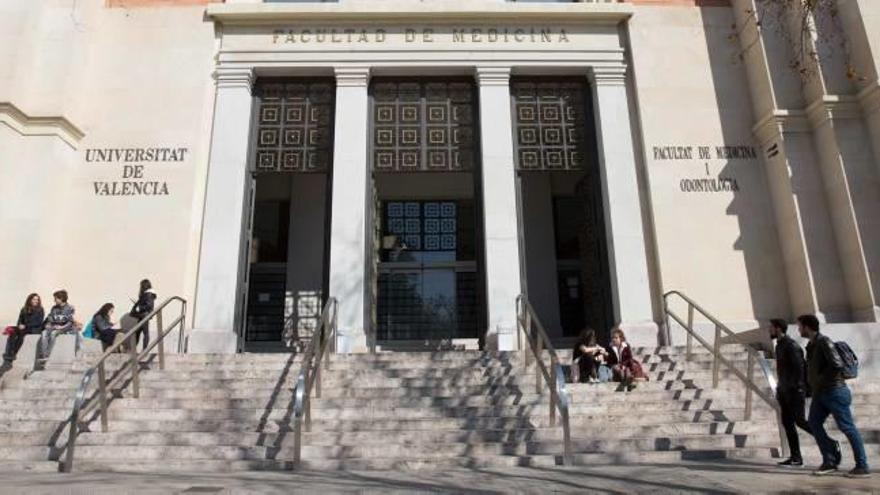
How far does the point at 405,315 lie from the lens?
16312mm

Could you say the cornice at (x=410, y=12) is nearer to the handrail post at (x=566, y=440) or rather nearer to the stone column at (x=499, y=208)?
the stone column at (x=499, y=208)

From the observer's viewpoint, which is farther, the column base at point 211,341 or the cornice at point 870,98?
the column base at point 211,341

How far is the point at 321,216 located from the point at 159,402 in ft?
31.5

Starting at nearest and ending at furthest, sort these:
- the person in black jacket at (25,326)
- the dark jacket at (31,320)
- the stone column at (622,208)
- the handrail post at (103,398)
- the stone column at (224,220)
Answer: the handrail post at (103,398)
the person in black jacket at (25,326)
the dark jacket at (31,320)
the stone column at (224,220)
the stone column at (622,208)

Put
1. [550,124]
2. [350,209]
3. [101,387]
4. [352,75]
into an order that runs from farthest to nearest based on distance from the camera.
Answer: [550,124]
[352,75]
[350,209]
[101,387]

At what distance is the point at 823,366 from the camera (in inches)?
229

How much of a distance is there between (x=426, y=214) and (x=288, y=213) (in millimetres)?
3809

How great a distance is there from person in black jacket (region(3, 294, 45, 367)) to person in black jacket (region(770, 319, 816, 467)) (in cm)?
1011

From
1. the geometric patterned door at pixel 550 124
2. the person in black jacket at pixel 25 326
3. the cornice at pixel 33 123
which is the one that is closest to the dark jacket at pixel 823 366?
the geometric patterned door at pixel 550 124

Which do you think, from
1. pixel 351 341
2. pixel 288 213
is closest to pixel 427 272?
pixel 288 213

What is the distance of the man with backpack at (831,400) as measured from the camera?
18.4 ft

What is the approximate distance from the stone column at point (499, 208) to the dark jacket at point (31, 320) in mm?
7176

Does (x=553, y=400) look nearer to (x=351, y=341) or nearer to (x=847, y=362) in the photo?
(x=847, y=362)

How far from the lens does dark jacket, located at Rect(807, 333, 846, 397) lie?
5.74 meters
